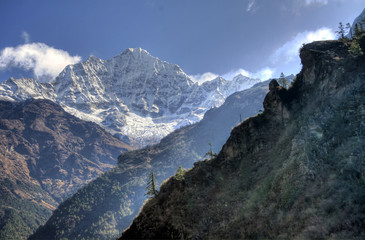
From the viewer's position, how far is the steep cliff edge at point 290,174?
692 inches

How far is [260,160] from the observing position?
36.5 m

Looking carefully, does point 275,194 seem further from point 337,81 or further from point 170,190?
point 337,81

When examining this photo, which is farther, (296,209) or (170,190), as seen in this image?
(170,190)

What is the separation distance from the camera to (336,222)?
14852 millimetres

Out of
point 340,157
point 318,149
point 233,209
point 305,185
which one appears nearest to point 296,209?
point 305,185

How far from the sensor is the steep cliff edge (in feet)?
57.7

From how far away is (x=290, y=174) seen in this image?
25.2 meters

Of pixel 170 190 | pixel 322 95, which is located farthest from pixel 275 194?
pixel 322 95

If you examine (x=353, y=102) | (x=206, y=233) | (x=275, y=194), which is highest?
(x=353, y=102)

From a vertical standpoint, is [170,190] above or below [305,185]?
above

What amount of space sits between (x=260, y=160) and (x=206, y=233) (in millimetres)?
14182

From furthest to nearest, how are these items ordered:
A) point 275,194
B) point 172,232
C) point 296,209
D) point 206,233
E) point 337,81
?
1. point 337,81
2. point 172,232
3. point 206,233
4. point 275,194
5. point 296,209

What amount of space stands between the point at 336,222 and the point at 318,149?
1243 centimetres

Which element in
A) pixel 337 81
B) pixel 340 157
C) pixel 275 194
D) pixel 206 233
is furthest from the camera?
pixel 337 81
